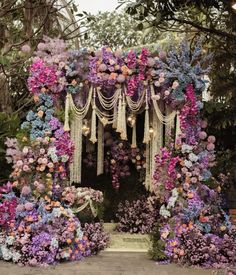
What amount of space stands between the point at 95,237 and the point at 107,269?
0.85m

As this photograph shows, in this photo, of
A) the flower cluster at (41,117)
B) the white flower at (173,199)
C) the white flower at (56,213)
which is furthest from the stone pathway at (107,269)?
the flower cluster at (41,117)

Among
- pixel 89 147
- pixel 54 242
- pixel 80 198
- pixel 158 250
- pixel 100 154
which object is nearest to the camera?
pixel 54 242

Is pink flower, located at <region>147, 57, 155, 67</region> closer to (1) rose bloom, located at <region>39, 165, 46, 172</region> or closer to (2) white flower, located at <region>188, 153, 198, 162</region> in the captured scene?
(2) white flower, located at <region>188, 153, 198, 162</region>

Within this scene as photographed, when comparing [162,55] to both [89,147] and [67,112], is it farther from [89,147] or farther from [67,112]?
[89,147]

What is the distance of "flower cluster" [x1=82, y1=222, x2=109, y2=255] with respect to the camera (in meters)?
6.55

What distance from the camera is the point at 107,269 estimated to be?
19.0ft

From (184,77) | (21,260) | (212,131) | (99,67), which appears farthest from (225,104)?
(21,260)

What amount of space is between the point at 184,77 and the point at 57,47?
1654 mm

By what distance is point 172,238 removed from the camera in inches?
243

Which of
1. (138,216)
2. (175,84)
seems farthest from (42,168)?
(138,216)

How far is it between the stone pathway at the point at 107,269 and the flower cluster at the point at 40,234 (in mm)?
137

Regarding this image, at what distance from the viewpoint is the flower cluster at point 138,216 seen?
8.07 meters

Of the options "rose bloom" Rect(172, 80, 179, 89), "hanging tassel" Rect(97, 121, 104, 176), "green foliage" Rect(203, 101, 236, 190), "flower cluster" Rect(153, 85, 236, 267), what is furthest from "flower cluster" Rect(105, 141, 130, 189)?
"rose bloom" Rect(172, 80, 179, 89)

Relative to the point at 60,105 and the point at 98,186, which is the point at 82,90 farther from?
the point at 98,186
